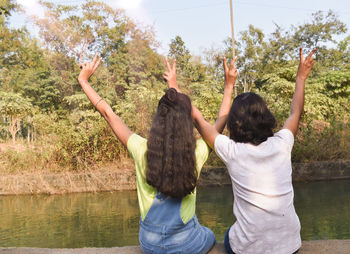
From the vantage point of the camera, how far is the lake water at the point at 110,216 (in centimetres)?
386

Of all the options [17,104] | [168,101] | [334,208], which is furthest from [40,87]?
[168,101]

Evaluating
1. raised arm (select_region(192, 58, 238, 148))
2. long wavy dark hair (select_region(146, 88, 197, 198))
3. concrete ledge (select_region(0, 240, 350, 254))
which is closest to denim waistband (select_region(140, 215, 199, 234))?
long wavy dark hair (select_region(146, 88, 197, 198))

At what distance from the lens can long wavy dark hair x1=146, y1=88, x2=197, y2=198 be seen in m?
1.46

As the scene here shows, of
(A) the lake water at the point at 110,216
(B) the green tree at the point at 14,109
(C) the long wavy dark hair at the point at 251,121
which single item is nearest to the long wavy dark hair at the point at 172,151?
(C) the long wavy dark hair at the point at 251,121

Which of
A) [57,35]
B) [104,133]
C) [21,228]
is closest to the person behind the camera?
[21,228]

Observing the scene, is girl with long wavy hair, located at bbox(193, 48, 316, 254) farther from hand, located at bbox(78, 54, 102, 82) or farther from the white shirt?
hand, located at bbox(78, 54, 102, 82)

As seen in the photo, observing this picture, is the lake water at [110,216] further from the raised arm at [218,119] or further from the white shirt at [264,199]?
the white shirt at [264,199]

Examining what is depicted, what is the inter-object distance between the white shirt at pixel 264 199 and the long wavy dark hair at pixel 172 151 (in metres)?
0.19

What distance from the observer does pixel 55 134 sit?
795 centimetres

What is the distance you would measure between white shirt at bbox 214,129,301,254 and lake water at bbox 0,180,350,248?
7.70 ft

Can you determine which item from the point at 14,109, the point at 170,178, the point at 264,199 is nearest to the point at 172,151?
the point at 170,178

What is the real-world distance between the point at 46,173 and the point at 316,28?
1812 cm

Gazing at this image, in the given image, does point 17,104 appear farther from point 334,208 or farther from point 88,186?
point 334,208

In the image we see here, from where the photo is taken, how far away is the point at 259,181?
4.68 feet
